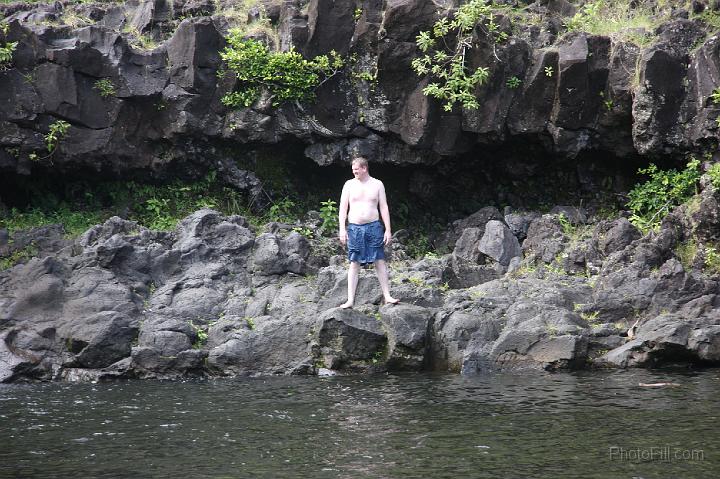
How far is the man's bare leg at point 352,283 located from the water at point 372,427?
1.10 meters

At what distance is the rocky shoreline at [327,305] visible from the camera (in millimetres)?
10414

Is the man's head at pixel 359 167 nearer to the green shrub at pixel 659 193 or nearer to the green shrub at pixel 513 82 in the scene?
the green shrub at pixel 513 82

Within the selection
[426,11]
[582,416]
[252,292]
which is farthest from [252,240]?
[582,416]

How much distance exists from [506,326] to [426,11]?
6.35m

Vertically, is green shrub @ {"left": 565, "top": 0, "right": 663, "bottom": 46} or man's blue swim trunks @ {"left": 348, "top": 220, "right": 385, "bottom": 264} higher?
green shrub @ {"left": 565, "top": 0, "right": 663, "bottom": 46}

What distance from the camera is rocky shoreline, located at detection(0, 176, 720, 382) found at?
10414 mm

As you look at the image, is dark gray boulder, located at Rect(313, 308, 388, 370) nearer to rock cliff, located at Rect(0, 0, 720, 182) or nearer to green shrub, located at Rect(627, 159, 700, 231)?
rock cliff, located at Rect(0, 0, 720, 182)

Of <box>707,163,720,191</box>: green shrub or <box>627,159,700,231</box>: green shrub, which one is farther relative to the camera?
<box>627,159,700,231</box>: green shrub

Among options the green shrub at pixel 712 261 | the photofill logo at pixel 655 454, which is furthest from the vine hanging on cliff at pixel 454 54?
the photofill logo at pixel 655 454

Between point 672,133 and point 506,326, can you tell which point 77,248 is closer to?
Result: point 506,326

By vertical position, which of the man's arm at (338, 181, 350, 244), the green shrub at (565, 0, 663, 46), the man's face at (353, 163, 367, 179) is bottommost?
the man's arm at (338, 181, 350, 244)

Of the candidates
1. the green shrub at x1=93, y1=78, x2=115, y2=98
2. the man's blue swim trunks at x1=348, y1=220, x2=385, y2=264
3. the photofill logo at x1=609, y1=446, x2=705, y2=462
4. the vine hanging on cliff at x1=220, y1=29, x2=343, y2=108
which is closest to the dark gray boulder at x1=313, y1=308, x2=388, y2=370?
the man's blue swim trunks at x1=348, y1=220, x2=385, y2=264

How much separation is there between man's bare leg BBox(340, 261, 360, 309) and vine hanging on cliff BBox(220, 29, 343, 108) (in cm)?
489

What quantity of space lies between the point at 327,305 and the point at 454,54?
575 cm
